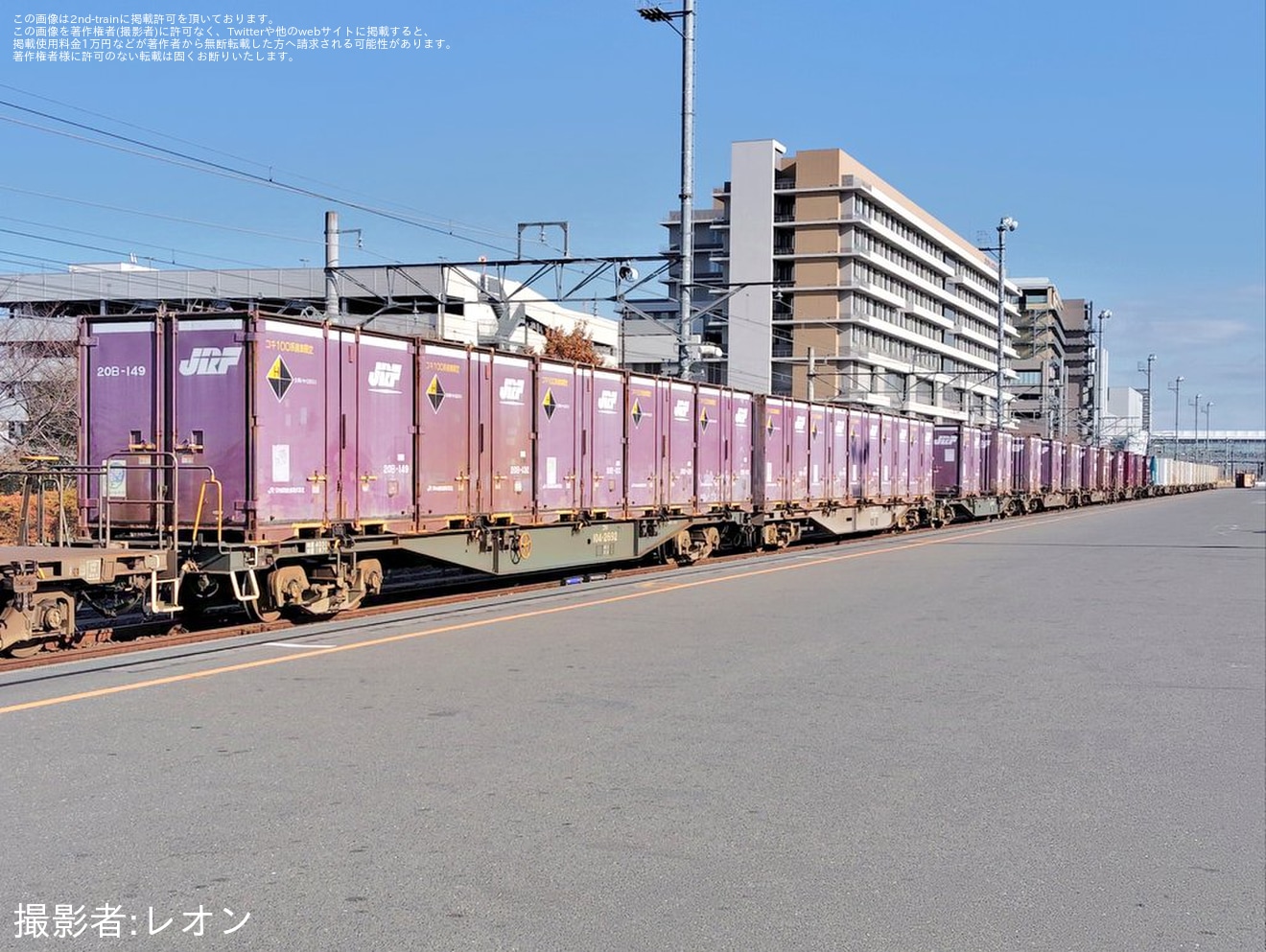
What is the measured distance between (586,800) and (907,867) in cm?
170

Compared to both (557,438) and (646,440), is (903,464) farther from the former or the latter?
(557,438)

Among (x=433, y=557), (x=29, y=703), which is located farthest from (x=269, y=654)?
(x=433, y=557)

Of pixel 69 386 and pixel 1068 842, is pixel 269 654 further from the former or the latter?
pixel 69 386

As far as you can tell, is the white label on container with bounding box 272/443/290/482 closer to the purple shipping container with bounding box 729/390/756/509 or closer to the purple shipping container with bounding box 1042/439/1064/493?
the purple shipping container with bounding box 729/390/756/509

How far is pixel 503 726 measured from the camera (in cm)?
762

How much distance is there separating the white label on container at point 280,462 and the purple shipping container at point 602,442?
6.37 meters

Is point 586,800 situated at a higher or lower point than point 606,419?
lower

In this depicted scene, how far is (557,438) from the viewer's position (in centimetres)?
1748

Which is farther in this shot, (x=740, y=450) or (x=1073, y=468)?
(x=1073, y=468)

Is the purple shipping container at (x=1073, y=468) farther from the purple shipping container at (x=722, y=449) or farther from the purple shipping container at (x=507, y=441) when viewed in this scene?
the purple shipping container at (x=507, y=441)

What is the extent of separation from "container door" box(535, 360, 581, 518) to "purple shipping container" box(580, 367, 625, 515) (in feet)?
0.80

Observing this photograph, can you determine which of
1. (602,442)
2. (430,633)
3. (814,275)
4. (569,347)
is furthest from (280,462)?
(814,275)

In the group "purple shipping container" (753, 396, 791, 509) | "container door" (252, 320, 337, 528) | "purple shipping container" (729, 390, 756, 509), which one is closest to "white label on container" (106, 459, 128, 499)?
"container door" (252, 320, 337, 528)

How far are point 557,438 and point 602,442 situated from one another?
55.4 inches
